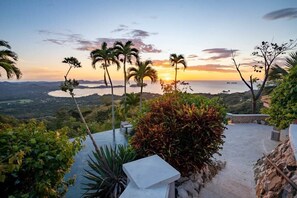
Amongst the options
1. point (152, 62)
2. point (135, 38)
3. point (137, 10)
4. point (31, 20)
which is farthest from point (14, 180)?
point (152, 62)

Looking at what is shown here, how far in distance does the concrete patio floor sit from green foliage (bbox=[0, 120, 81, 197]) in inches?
90.4

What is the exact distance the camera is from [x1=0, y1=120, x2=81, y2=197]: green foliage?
2.04 m

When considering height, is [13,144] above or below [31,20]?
below

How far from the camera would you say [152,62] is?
16703mm

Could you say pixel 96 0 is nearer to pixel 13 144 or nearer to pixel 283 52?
pixel 13 144

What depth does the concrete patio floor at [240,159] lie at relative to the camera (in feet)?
11.1

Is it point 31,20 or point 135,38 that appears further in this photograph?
point 135,38

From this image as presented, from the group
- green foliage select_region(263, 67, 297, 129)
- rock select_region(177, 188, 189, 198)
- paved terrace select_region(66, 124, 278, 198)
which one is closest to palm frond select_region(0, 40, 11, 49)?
paved terrace select_region(66, 124, 278, 198)

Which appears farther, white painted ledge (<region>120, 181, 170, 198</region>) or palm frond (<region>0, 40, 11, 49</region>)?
palm frond (<region>0, 40, 11, 49</region>)

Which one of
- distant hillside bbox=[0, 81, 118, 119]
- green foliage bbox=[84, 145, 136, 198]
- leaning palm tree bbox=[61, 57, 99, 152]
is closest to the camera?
green foliage bbox=[84, 145, 136, 198]

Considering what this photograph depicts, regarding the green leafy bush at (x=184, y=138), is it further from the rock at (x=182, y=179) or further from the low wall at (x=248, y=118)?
the low wall at (x=248, y=118)

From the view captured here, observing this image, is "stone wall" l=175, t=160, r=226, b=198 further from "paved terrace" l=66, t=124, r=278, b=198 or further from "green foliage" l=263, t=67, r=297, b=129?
"green foliage" l=263, t=67, r=297, b=129

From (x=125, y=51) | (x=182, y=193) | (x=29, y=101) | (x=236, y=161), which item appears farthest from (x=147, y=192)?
(x=29, y=101)

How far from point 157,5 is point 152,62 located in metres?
9.70
